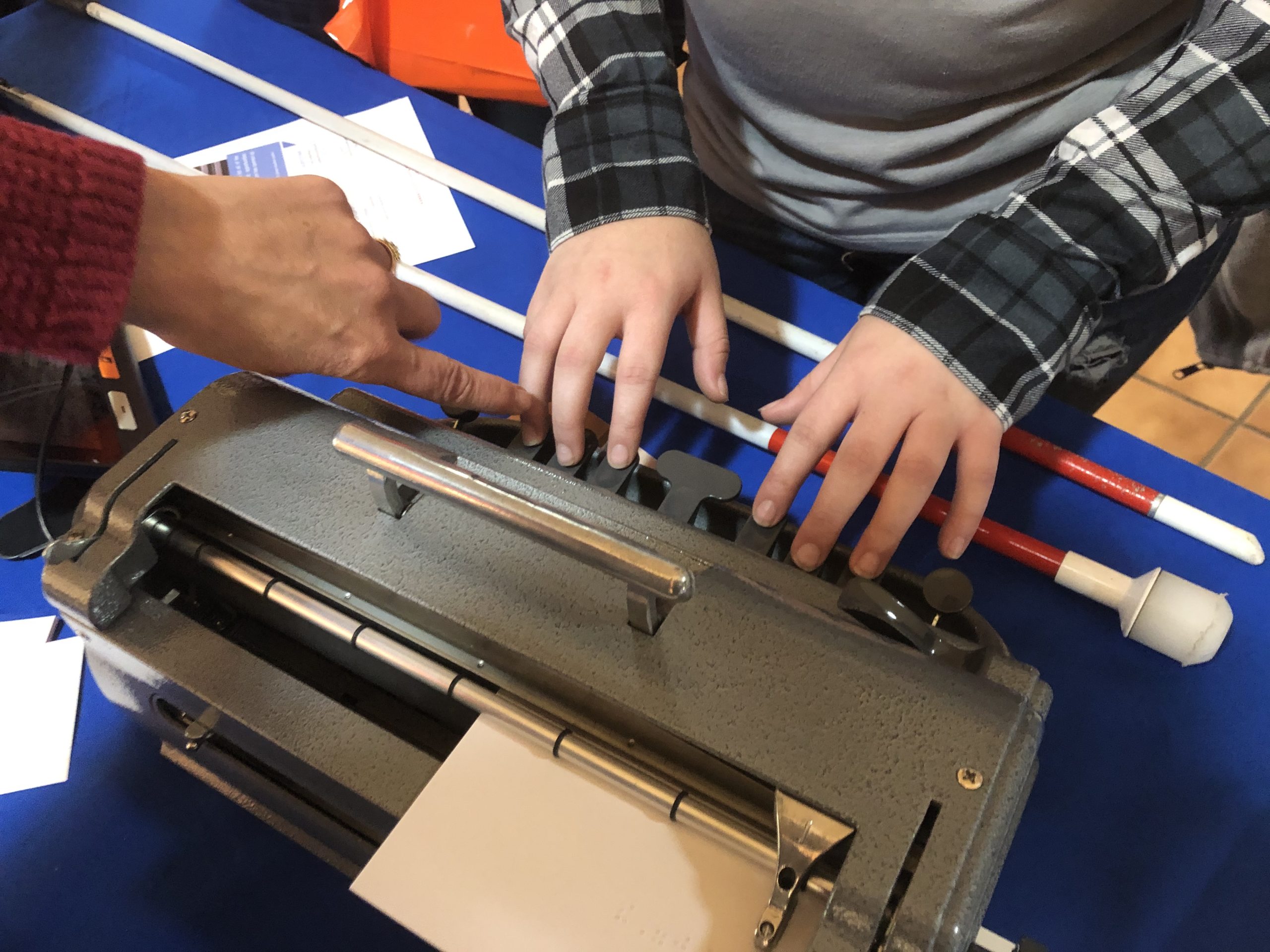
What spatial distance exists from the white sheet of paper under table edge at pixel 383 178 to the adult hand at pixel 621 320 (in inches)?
11.1

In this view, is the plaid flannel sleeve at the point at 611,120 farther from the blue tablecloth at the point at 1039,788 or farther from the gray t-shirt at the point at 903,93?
the blue tablecloth at the point at 1039,788

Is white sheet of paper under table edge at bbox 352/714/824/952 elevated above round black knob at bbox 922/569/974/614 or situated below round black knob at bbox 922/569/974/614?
below

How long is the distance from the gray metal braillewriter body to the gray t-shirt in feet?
1.45

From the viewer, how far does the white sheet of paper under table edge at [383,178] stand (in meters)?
0.95

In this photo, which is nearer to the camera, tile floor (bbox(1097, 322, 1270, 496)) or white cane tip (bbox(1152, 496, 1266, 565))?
white cane tip (bbox(1152, 496, 1266, 565))

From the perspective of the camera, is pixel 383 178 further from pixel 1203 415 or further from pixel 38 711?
pixel 1203 415

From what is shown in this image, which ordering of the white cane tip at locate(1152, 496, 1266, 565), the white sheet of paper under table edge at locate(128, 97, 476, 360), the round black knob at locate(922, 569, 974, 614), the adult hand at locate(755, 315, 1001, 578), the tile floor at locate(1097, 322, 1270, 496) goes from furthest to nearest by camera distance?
the tile floor at locate(1097, 322, 1270, 496) < the white sheet of paper under table edge at locate(128, 97, 476, 360) < the white cane tip at locate(1152, 496, 1266, 565) < the adult hand at locate(755, 315, 1001, 578) < the round black knob at locate(922, 569, 974, 614)

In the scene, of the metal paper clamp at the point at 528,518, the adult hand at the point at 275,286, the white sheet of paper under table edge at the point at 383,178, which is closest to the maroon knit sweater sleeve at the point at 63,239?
the adult hand at the point at 275,286

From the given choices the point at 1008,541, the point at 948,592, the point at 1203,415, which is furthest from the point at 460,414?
the point at 1203,415

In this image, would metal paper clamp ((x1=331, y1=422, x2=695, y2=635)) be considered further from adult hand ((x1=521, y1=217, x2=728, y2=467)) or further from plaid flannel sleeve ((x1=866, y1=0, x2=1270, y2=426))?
plaid flannel sleeve ((x1=866, y1=0, x2=1270, y2=426))

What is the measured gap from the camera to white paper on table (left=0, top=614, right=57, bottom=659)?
0.71 m

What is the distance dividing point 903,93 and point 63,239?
690mm

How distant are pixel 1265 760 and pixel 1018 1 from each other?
65cm

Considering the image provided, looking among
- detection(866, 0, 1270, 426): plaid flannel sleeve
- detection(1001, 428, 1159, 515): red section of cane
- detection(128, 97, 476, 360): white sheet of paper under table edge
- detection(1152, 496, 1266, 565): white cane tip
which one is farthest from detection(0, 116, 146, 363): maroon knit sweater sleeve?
detection(1152, 496, 1266, 565): white cane tip
